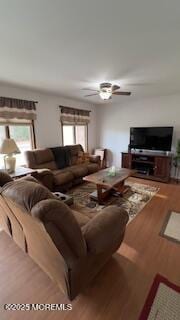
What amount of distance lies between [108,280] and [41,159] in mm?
2931

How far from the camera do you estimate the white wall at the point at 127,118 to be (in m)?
4.70

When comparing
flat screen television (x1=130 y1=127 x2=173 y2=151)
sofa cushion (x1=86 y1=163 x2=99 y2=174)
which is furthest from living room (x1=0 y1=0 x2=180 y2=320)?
flat screen television (x1=130 y1=127 x2=173 y2=151)

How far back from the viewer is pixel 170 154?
472 cm

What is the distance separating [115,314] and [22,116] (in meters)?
3.72

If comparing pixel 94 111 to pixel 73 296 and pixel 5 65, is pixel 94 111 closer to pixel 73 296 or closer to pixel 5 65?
pixel 5 65

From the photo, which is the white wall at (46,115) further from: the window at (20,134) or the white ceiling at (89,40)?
the white ceiling at (89,40)

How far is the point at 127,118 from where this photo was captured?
5520mm

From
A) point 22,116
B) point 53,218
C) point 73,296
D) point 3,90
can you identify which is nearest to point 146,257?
point 73,296

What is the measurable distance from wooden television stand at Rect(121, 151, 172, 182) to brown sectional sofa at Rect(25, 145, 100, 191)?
3.30 feet

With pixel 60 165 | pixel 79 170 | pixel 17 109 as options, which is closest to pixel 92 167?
pixel 79 170

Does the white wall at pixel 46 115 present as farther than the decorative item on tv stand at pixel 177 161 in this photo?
No

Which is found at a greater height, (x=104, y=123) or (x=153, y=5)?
(x=153, y=5)

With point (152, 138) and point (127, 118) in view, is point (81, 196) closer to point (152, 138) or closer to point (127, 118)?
point (152, 138)

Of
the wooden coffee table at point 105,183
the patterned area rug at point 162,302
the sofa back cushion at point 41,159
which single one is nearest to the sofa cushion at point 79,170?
the sofa back cushion at point 41,159
